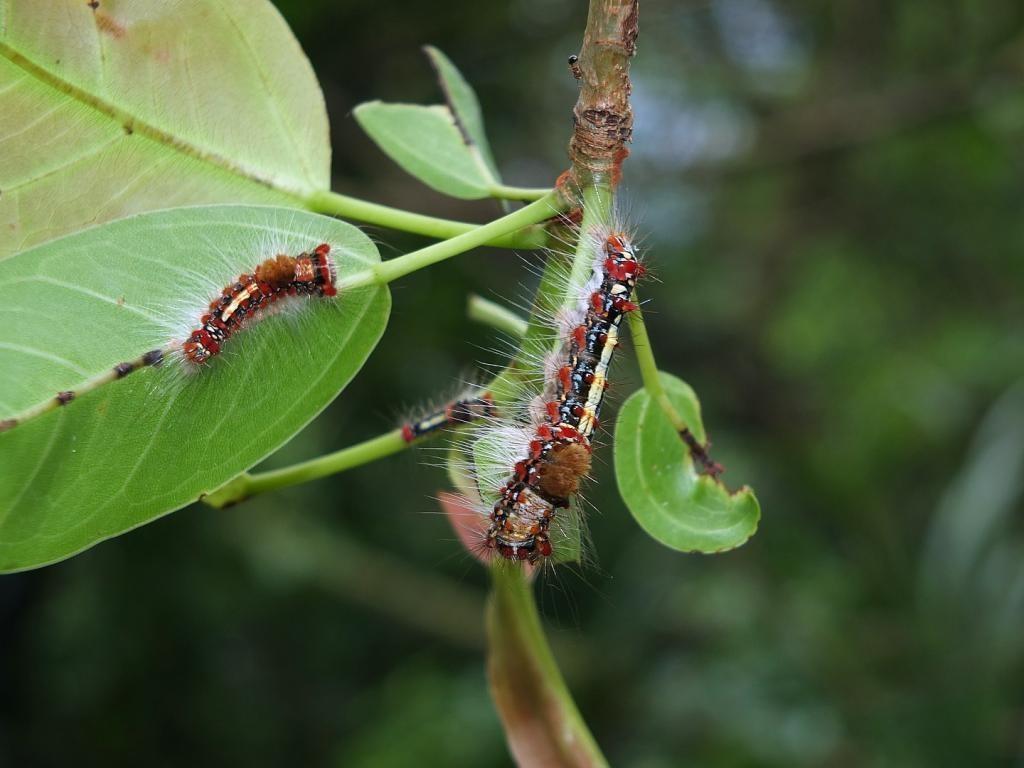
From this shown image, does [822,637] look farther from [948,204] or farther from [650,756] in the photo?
[948,204]

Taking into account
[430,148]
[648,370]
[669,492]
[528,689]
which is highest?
[430,148]

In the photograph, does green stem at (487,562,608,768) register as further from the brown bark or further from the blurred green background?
the blurred green background

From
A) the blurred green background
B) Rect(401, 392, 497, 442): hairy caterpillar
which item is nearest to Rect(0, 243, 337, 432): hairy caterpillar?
Rect(401, 392, 497, 442): hairy caterpillar

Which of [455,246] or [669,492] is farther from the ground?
[455,246]

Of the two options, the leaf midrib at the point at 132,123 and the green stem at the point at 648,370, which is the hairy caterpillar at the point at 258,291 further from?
the green stem at the point at 648,370

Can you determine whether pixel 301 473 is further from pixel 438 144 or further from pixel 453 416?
pixel 438 144

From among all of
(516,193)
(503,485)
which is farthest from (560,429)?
(516,193)

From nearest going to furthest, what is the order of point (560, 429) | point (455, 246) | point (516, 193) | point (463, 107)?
point (455, 246)
point (516, 193)
point (560, 429)
point (463, 107)

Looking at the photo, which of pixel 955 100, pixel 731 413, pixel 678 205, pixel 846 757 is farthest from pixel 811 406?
pixel 846 757
